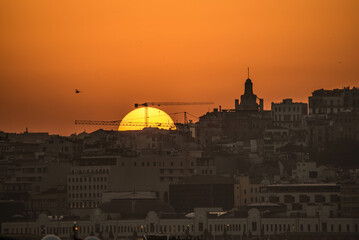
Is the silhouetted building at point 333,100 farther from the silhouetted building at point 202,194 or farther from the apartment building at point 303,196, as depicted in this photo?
the silhouetted building at point 202,194

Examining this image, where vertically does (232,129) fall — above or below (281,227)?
above

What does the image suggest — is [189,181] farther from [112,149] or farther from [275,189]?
[112,149]

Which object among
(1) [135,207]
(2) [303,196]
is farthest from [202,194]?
(2) [303,196]

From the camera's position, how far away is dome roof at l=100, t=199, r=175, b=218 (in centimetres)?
13850

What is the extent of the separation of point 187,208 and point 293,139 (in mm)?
39814

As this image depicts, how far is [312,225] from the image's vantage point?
13250 cm

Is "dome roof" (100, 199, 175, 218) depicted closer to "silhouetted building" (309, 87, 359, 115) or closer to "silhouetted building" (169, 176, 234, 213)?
"silhouetted building" (169, 176, 234, 213)

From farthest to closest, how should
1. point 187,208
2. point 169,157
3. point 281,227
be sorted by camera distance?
point 169,157 < point 187,208 < point 281,227

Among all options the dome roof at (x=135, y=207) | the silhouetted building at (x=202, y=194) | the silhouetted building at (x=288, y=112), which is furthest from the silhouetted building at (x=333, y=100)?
the dome roof at (x=135, y=207)

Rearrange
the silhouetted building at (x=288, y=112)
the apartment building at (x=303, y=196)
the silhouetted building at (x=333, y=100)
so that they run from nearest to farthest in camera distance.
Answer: the apartment building at (x=303, y=196), the silhouetted building at (x=333, y=100), the silhouetted building at (x=288, y=112)

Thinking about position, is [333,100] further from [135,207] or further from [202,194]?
[135,207]

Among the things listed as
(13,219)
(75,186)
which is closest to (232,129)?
(75,186)

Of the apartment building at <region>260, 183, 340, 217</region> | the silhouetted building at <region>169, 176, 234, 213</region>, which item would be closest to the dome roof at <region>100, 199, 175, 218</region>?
the silhouetted building at <region>169, 176, 234, 213</region>

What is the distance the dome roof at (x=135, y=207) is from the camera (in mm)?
138500
